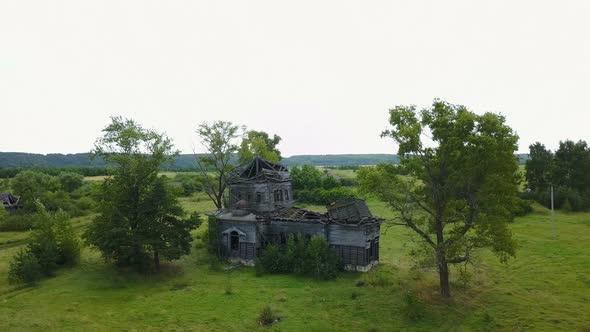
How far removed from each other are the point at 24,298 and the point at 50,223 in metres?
7.24

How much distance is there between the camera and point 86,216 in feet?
190

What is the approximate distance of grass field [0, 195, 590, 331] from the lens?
67.3ft

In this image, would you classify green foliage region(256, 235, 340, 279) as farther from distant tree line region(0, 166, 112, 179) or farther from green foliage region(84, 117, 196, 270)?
distant tree line region(0, 166, 112, 179)

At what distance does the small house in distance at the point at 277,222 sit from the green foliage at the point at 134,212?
4055mm

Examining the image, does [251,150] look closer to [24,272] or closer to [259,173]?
[259,173]

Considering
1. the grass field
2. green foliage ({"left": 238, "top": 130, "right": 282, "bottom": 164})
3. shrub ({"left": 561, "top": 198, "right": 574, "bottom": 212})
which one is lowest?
the grass field

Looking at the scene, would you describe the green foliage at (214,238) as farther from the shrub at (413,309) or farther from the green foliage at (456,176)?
the shrub at (413,309)

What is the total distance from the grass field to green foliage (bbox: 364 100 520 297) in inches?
130

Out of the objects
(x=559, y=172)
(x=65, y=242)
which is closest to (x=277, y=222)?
(x=65, y=242)

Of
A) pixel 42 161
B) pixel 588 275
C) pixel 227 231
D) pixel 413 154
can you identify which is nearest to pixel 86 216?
pixel 227 231

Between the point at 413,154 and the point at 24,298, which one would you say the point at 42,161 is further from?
the point at 413,154

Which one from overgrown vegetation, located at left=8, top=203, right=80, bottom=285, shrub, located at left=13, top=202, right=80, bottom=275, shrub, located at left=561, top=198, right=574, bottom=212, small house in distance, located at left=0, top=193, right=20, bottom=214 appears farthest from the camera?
small house in distance, located at left=0, top=193, right=20, bottom=214

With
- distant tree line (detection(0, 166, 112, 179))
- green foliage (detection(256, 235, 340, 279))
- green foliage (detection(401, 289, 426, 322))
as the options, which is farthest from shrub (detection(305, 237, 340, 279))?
distant tree line (detection(0, 166, 112, 179))

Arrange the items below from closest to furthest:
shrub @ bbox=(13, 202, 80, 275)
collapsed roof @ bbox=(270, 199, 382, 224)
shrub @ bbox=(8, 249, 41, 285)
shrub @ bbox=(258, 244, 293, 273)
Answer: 1. shrub @ bbox=(8, 249, 41, 285)
2. shrub @ bbox=(13, 202, 80, 275)
3. collapsed roof @ bbox=(270, 199, 382, 224)
4. shrub @ bbox=(258, 244, 293, 273)
